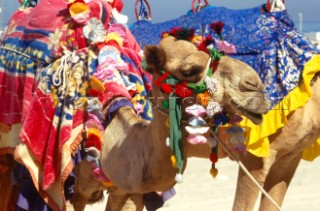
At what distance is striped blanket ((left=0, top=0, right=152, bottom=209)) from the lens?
189 inches

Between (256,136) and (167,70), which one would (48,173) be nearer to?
(167,70)

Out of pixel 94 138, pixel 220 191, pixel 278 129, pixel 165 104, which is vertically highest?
pixel 165 104

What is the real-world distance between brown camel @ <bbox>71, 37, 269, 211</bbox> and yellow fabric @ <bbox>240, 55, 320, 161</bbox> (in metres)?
1.38

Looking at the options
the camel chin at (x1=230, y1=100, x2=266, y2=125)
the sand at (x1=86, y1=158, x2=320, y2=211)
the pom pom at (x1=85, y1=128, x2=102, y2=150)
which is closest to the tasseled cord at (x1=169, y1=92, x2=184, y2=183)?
the camel chin at (x1=230, y1=100, x2=266, y2=125)

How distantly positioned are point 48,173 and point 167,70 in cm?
109

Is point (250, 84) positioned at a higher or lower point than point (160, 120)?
higher

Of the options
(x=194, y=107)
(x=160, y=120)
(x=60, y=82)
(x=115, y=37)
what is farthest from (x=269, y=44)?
(x=194, y=107)

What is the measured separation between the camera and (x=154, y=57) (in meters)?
4.07

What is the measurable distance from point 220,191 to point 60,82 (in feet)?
12.8

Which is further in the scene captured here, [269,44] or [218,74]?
[269,44]

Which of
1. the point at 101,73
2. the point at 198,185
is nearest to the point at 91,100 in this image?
the point at 101,73

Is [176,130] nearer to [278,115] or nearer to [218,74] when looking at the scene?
[218,74]

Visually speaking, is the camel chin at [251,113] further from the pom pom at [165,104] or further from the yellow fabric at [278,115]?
the yellow fabric at [278,115]

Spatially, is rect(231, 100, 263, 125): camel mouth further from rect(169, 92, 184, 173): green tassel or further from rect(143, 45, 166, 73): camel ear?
rect(143, 45, 166, 73): camel ear
